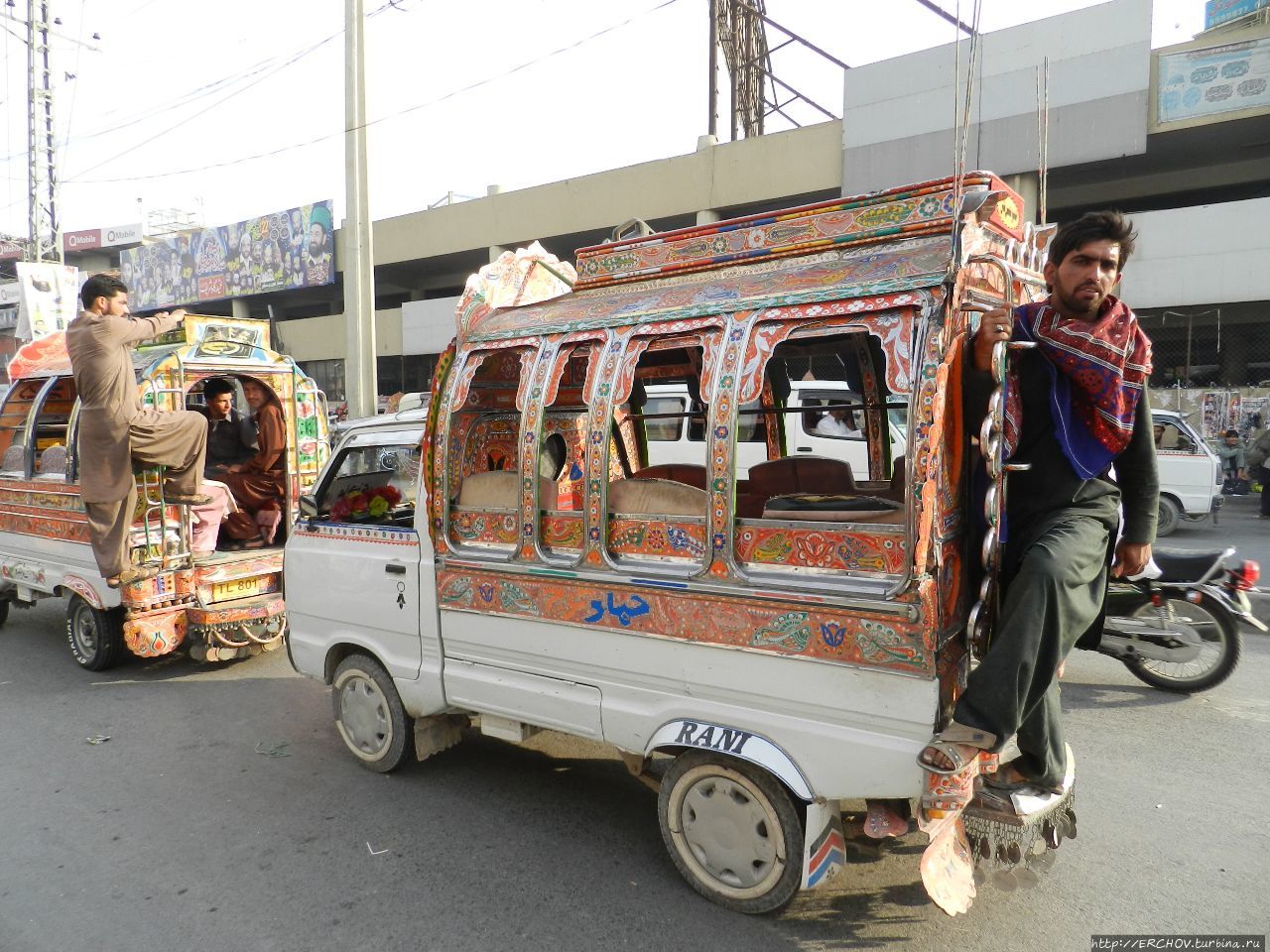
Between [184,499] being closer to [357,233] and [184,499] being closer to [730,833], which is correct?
[730,833]

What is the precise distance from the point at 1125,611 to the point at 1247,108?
1281 cm

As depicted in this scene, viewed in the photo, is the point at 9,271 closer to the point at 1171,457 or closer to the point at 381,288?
the point at 381,288

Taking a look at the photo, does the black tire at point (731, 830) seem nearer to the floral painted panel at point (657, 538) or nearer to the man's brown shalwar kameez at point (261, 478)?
the floral painted panel at point (657, 538)

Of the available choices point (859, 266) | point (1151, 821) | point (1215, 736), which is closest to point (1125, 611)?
point (1215, 736)

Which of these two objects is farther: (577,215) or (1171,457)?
(577,215)

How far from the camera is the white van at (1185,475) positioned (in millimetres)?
9953

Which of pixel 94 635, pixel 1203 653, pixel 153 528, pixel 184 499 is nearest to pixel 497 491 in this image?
pixel 184 499

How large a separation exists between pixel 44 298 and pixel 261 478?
1108cm

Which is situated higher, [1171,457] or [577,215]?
[577,215]

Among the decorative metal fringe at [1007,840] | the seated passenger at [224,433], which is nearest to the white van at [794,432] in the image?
the seated passenger at [224,433]

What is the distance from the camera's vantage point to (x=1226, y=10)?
13.4 meters

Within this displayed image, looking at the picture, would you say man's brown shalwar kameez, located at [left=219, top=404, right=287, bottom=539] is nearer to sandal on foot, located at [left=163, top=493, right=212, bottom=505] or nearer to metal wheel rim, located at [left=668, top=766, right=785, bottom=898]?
sandal on foot, located at [left=163, top=493, right=212, bottom=505]

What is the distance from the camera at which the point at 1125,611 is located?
5148 millimetres

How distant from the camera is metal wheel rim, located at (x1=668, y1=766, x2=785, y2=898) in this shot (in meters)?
2.86
